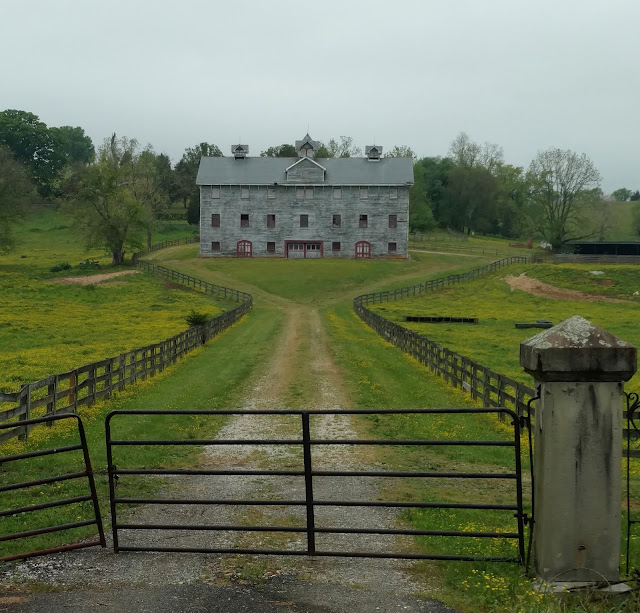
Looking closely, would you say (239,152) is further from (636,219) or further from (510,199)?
(636,219)

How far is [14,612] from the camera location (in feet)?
21.4

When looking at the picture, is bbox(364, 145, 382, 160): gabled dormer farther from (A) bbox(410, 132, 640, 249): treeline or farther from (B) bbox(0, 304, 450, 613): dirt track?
(B) bbox(0, 304, 450, 613): dirt track

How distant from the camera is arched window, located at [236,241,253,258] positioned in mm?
89688

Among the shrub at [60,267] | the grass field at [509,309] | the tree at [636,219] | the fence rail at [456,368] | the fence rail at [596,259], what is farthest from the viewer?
the tree at [636,219]

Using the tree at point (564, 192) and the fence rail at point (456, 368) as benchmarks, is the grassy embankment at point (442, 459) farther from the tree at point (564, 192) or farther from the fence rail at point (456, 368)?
the tree at point (564, 192)

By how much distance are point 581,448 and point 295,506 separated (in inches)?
174

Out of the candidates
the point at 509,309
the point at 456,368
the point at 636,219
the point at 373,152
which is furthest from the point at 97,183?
the point at 636,219

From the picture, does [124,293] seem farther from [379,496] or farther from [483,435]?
[379,496]

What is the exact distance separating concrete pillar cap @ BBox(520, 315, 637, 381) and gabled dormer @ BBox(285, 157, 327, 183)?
275 feet

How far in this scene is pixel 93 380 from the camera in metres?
18.6

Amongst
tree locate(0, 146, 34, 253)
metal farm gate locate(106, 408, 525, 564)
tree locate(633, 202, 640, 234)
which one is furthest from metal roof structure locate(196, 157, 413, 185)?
metal farm gate locate(106, 408, 525, 564)

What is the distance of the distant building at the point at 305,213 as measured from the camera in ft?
293

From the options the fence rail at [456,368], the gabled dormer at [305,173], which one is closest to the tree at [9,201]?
the gabled dormer at [305,173]

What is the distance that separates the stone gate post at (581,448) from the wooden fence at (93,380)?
10327mm
